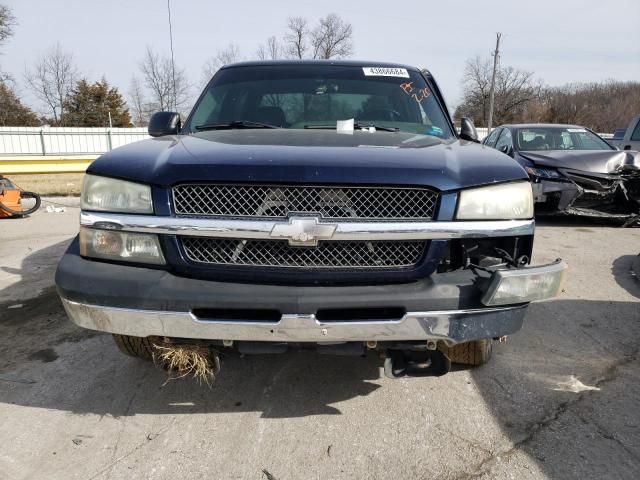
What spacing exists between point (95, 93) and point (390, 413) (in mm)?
52544

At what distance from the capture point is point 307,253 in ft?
6.75

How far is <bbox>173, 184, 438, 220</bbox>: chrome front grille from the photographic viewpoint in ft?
6.66

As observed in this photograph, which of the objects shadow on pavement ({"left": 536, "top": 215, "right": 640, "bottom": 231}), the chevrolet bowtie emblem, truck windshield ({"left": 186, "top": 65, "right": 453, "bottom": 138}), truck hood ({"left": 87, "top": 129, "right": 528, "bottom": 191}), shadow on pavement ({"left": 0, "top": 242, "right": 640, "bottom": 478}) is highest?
truck windshield ({"left": 186, "top": 65, "right": 453, "bottom": 138})

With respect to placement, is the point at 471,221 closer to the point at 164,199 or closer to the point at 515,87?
the point at 164,199

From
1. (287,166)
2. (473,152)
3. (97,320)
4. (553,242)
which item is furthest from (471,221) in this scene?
(553,242)

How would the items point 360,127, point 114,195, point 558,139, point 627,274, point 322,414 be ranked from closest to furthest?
point 114,195 < point 322,414 < point 360,127 < point 627,274 < point 558,139

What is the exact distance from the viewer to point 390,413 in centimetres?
249

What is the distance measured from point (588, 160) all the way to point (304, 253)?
265 inches

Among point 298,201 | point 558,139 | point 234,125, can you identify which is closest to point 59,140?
point 558,139

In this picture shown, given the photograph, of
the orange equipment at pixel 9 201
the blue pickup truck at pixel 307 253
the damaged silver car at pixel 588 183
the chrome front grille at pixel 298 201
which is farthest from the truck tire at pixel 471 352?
the orange equipment at pixel 9 201

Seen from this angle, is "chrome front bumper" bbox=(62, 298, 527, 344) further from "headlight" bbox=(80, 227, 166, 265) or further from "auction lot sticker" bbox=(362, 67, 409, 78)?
"auction lot sticker" bbox=(362, 67, 409, 78)

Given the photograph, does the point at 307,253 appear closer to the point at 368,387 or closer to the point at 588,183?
the point at 368,387

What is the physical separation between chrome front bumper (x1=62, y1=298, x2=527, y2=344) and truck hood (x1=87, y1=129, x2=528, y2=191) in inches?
21.5

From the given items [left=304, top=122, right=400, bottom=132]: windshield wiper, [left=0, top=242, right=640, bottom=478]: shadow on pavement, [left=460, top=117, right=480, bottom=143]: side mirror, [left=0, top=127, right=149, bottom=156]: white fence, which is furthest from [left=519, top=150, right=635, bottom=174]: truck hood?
[left=0, top=127, right=149, bottom=156]: white fence
